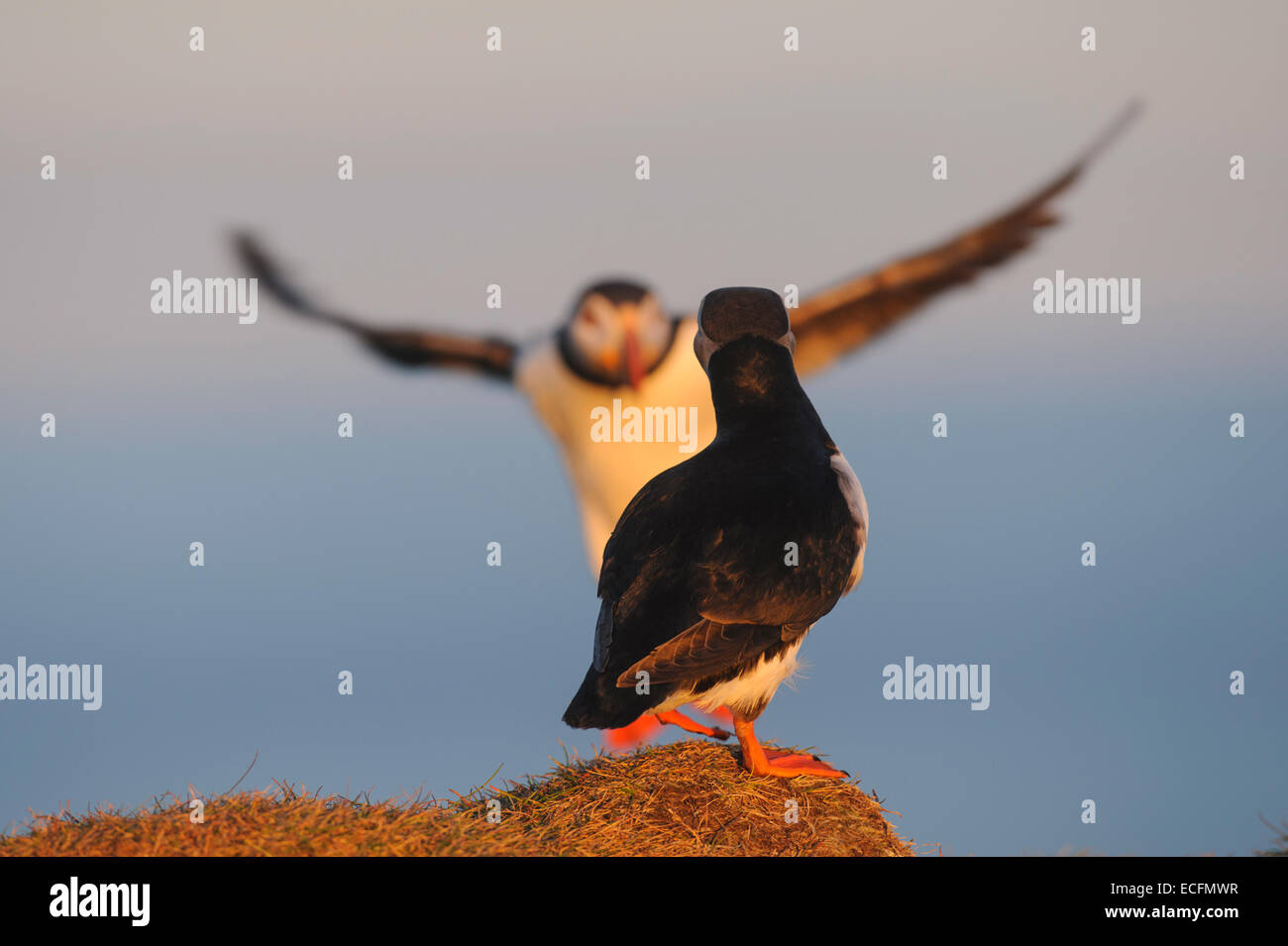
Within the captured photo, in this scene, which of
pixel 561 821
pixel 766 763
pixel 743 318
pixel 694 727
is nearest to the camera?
pixel 561 821

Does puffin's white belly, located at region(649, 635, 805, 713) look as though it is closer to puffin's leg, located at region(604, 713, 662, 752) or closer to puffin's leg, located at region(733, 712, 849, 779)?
puffin's leg, located at region(733, 712, 849, 779)

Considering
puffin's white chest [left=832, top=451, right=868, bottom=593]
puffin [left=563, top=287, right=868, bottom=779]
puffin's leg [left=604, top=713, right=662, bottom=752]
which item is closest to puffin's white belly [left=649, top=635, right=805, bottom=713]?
puffin [left=563, top=287, right=868, bottom=779]

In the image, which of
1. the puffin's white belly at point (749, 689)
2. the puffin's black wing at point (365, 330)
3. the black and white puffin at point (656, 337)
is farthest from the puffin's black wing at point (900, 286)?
the puffin's white belly at point (749, 689)

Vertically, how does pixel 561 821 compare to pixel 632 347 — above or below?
below

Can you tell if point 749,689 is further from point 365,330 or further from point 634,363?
point 365,330

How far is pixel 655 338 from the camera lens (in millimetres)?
8484

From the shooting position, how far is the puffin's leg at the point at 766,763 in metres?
5.06

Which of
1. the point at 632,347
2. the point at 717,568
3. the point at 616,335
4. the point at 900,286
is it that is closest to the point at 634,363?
the point at 632,347

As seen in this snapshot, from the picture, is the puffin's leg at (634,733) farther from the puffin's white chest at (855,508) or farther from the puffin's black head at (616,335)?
the puffin's black head at (616,335)

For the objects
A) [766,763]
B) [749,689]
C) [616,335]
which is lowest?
[766,763]

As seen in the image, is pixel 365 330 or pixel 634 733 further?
pixel 365 330

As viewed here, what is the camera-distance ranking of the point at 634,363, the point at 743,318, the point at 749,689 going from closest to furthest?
the point at 749,689 → the point at 743,318 → the point at 634,363

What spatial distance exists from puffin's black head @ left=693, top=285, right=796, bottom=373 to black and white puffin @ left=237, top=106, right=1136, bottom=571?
2328 mm
